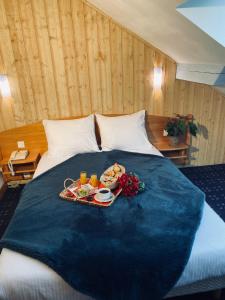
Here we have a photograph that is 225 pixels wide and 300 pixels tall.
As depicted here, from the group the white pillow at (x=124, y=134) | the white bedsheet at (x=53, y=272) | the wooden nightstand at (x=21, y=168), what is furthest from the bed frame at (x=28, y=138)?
the white bedsheet at (x=53, y=272)

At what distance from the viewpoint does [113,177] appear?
2018 millimetres

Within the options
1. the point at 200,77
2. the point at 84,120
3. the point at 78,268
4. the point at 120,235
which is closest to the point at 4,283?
the point at 78,268

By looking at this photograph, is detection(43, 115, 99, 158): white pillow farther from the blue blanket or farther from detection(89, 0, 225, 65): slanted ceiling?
detection(89, 0, 225, 65): slanted ceiling

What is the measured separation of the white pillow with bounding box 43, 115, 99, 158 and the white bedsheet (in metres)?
1.42

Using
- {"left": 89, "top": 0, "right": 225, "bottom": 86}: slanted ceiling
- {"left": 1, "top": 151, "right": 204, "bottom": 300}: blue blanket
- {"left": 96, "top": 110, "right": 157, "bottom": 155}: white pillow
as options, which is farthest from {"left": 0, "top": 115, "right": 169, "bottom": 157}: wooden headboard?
{"left": 1, "top": 151, "right": 204, "bottom": 300}: blue blanket

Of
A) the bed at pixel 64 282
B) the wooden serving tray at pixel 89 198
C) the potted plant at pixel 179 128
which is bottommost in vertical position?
the bed at pixel 64 282

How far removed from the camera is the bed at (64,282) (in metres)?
1.28

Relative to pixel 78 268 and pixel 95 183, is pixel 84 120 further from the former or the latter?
pixel 78 268

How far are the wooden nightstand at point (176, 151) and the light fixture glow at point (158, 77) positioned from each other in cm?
75

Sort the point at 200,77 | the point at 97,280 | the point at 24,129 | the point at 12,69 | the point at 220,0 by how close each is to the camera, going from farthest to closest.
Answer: the point at 24,129
the point at 12,69
the point at 200,77
the point at 220,0
the point at 97,280

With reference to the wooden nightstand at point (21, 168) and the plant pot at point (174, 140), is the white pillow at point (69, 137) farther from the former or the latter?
the plant pot at point (174, 140)

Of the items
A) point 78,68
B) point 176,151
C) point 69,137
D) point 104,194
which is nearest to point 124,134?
point 69,137

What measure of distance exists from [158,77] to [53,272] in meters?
2.46

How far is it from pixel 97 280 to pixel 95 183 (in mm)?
840
